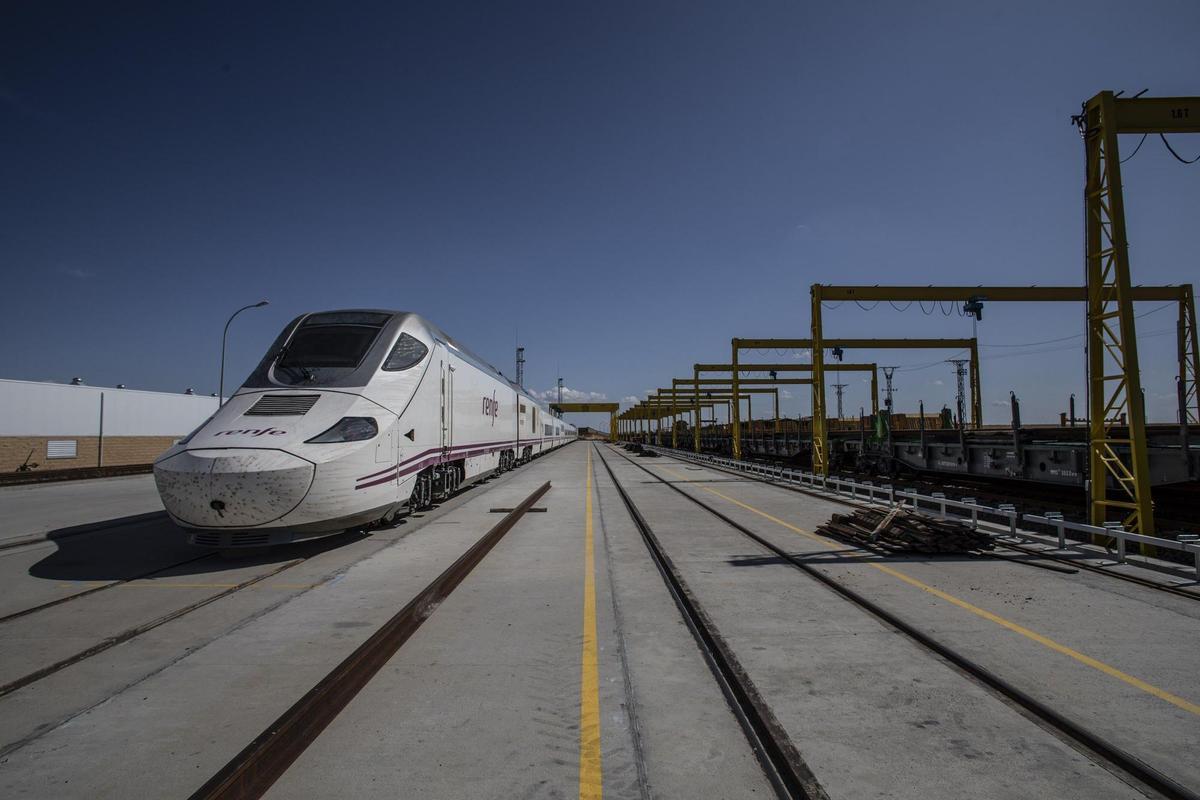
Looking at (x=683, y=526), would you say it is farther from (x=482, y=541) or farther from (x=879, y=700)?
(x=879, y=700)

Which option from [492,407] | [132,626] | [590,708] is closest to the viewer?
[590,708]

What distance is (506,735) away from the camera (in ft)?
11.4

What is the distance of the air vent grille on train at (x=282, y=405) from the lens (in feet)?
26.5

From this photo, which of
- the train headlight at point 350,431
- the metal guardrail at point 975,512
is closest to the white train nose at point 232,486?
the train headlight at point 350,431

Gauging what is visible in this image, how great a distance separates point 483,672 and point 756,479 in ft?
66.0

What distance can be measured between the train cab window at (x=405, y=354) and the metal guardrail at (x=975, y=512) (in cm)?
993

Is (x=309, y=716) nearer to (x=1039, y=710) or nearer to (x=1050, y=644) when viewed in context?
(x=1039, y=710)

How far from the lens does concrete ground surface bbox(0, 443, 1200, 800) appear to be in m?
3.09

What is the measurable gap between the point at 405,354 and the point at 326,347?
1.25 meters

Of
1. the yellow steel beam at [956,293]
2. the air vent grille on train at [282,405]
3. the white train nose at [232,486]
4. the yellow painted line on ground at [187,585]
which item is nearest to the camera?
the yellow painted line on ground at [187,585]

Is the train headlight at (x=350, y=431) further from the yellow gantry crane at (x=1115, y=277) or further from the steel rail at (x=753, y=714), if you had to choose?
the yellow gantry crane at (x=1115, y=277)

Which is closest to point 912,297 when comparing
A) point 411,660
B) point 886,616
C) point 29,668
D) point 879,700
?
point 886,616

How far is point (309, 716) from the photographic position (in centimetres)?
346

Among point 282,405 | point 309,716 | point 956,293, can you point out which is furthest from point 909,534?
point 956,293
